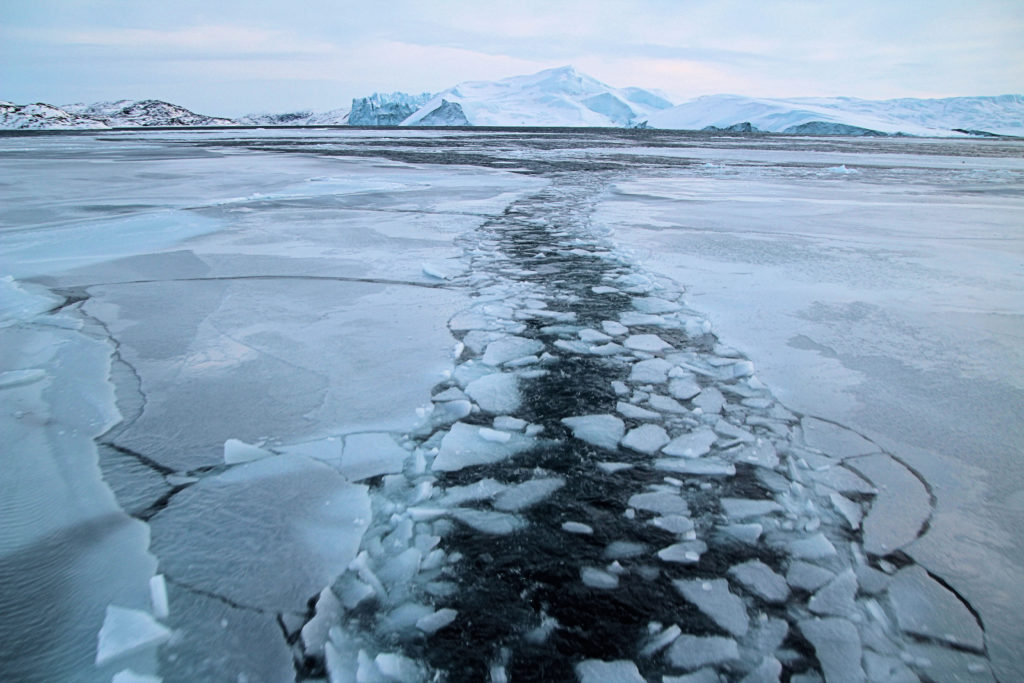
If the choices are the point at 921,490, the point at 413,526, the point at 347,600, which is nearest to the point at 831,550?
the point at 921,490

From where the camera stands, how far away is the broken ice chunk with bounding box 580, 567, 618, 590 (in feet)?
4.06

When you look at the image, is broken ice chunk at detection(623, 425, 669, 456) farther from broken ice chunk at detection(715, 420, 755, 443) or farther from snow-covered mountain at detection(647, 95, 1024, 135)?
snow-covered mountain at detection(647, 95, 1024, 135)

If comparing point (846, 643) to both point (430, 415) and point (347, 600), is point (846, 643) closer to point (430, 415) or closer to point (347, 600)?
point (347, 600)

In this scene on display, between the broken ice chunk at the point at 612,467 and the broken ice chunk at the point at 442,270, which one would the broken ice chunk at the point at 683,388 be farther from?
the broken ice chunk at the point at 442,270

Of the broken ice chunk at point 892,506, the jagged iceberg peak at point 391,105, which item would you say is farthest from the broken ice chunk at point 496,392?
the jagged iceberg peak at point 391,105

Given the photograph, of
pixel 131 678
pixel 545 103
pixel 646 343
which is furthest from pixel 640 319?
Answer: pixel 545 103

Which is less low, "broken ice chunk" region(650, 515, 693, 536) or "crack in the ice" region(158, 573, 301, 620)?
"crack in the ice" region(158, 573, 301, 620)

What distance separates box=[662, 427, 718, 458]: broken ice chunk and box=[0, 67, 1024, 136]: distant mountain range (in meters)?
72.8

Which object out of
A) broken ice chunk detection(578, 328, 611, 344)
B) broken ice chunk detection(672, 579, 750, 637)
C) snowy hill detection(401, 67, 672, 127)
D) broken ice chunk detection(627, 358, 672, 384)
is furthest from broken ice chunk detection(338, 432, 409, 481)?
snowy hill detection(401, 67, 672, 127)

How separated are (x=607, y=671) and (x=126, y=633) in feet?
2.97

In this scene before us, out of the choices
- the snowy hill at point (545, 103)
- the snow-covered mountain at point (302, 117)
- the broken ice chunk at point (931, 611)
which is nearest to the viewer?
the broken ice chunk at point (931, 611)

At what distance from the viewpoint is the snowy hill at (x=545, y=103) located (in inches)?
3597

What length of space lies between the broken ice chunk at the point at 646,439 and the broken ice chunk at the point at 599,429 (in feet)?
0.11

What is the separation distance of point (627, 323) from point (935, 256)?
290cm
